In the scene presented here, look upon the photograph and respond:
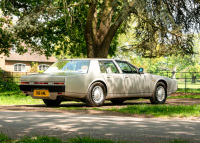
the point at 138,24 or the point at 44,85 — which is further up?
the point at 138,24

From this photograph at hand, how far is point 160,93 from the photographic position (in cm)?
1350

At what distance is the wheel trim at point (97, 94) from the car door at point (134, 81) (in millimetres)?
1288

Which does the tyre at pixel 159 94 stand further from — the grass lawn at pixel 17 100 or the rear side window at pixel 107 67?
the grass lawn at pixel 17 100

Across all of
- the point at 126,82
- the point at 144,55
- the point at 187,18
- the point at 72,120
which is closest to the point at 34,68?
the point at 144,55

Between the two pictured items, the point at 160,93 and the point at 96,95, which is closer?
the point at 96,95

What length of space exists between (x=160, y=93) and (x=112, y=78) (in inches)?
95.6

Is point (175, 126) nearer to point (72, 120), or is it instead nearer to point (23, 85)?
point (72, 120)

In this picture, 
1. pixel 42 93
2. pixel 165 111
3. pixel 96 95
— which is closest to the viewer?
pixel 165 111

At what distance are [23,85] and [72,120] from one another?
4382mm

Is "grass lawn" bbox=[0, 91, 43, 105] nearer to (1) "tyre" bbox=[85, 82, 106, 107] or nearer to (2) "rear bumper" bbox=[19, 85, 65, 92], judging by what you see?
(2) "rear bumper" bbox=[19, 85, 65, 92]

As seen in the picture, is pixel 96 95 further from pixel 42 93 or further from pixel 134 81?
pixel 134 81

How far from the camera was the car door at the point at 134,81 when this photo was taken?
41.7 feet

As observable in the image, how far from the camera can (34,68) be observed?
2041 inches

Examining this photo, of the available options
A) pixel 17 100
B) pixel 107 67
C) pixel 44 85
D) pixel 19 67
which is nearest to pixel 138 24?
pixel 107 67
